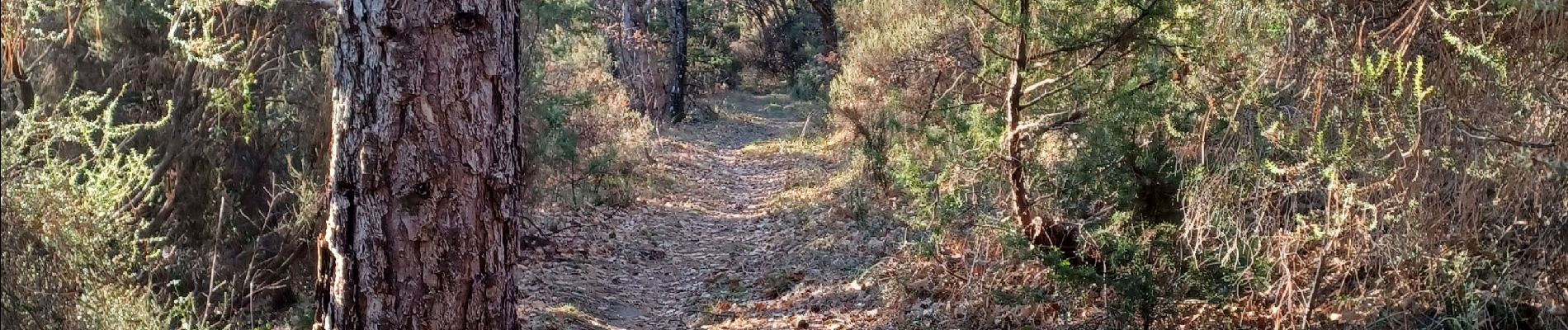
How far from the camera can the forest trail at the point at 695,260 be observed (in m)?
7.68

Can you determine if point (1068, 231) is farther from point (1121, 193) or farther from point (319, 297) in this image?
point (319, 297)

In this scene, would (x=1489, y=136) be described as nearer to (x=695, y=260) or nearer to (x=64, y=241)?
(x=64, y=241)

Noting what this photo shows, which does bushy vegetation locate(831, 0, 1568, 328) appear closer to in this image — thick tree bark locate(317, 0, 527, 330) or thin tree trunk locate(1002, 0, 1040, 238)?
thin tree trunk locate(1002, 0, 1040, 238)

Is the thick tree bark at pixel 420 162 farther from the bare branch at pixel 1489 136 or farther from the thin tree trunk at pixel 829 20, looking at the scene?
the thin tree trunk at pixel 829 20

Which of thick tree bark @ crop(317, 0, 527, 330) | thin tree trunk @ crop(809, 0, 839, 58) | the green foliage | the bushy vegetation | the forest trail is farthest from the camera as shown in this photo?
thin tree trunk @ crop(809, 0, 839, 58)

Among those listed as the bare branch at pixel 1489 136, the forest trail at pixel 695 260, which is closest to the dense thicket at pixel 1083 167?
the bare branch at pixel 1489 136

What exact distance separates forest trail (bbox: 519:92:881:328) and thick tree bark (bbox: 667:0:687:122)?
20.9 ft

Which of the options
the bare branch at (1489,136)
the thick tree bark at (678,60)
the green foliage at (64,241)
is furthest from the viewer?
the thick tree bark at (678,60)

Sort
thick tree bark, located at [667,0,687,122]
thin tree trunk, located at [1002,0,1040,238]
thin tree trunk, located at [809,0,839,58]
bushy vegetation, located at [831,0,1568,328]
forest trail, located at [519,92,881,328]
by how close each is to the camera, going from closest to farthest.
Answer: bushy vegetation, located at [831,0,1568,328]
thin tree trunk, located at [1002,0,1040,238]
forest trail, located at [519,92,881,328]
thin tree trunk, located at [809,0,839,58]
thick tree bark, located at [667,0,687,122]

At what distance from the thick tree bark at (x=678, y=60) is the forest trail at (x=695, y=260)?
636 centimetres

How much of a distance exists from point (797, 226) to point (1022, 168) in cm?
509

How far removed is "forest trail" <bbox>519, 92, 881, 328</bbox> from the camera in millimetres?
7684

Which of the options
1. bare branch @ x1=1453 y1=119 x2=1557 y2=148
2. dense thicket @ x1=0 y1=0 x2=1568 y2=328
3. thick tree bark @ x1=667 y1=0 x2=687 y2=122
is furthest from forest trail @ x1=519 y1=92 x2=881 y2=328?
thick tree bark @ x1=667 y1=0 x2=687 y2=122

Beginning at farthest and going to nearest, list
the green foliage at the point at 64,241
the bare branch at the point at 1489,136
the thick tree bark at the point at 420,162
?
the bare branch at the point at 1489,136, the green foliage at the point at 64,241, the thick tree bark at the point at 420,162
